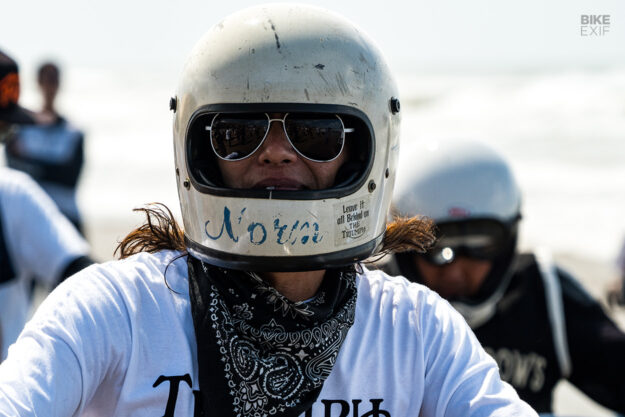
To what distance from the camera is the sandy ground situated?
5621mm

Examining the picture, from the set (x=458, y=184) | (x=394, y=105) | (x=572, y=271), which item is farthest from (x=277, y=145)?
(x=572, y=271)

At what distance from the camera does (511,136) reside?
21.3 m

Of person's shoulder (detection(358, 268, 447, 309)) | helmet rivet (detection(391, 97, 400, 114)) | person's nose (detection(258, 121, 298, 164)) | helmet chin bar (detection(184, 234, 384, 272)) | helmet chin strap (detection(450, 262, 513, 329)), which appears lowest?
helmet chin strap (detection(450, 262, 513, 329))

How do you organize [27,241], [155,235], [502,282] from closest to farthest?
1. [155,235]
2. [27,241]
3. [502,282]

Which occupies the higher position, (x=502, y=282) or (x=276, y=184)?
(x=276, y=184)

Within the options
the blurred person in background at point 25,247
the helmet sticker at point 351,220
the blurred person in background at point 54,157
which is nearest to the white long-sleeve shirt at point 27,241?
the blurred person in background at point 25,247

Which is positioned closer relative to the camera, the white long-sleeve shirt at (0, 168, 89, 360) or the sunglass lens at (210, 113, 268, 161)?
the sunglass lens at (210, 113, 268, 161)

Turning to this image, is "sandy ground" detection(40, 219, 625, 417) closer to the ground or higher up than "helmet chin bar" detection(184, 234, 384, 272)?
closer to the ground

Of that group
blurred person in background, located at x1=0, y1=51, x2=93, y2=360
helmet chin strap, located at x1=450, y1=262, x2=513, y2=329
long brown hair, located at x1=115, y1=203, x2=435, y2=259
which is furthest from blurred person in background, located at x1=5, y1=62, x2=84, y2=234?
long brown hair, located at x1=115, y1=203, x2=435, y2=259

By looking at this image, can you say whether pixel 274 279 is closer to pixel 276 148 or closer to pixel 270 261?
pixel 270 261

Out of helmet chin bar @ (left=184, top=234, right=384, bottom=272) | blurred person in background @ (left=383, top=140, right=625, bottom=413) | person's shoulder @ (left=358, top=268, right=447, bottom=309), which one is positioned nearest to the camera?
helmet chin bar @ (left=184, top=234, right=384, bottom=272)

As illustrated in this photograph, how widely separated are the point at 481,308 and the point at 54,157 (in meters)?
4.31

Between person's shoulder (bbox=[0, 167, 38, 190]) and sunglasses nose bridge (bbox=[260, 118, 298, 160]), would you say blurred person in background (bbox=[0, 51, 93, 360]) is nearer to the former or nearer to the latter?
person's shoulder (bbox=[0, 167, 38, 190])

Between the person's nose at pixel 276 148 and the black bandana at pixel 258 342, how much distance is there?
253 mm
